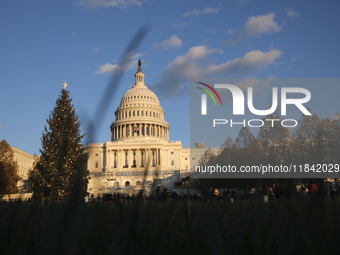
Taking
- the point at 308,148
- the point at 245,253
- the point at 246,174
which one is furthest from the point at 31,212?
the point at 246,174

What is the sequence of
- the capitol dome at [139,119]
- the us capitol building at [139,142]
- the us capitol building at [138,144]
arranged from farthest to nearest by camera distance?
the capitol dome at [139,119] → the us capitol building at [139,142] → the us capitol building at [138,144]

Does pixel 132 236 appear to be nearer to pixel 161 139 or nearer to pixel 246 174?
pixel 246 174

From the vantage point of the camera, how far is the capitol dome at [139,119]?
372 feet

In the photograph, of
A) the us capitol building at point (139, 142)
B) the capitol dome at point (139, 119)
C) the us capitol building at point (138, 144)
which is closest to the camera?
the us capitol building at point (138, 144)

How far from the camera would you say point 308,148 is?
34.1m

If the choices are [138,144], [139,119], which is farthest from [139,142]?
[139,119]

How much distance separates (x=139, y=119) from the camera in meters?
Result: 113

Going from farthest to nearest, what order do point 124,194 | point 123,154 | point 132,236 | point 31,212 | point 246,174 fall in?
1. point 123,154
2. point 246,174
3. point 124,194
4. point 31,212
5. point 132,236

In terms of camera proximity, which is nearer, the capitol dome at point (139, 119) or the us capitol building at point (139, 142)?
the us capitol building at point (139, 142)

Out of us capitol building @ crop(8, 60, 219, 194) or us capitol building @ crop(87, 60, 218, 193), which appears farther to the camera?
us capitol building @ crop(87, 60, 218, 193)

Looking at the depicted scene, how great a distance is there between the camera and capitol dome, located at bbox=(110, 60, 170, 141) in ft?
372

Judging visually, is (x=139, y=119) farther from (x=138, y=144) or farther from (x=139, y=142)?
(x=138, y=144)

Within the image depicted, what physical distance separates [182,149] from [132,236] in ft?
377

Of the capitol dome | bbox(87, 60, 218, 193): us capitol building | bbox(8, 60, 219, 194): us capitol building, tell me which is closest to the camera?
bbox(8, 60, 219, 194): us capitol building
